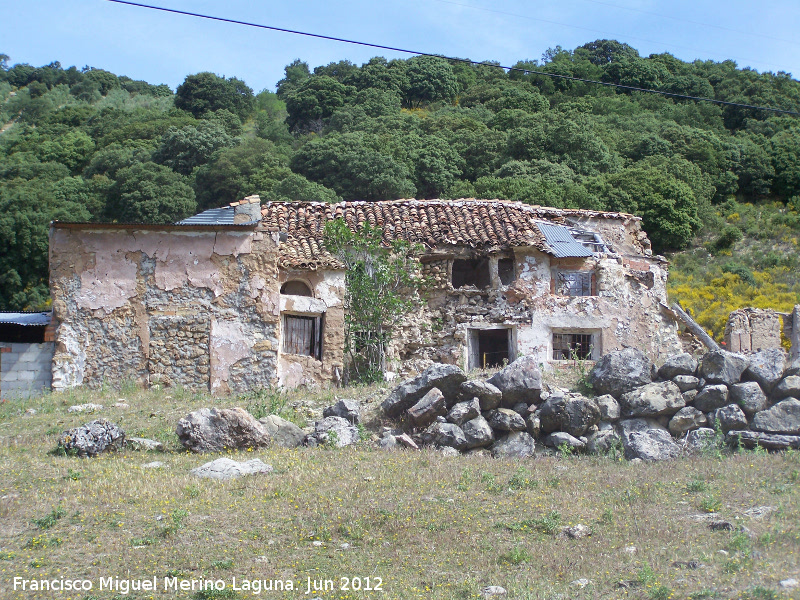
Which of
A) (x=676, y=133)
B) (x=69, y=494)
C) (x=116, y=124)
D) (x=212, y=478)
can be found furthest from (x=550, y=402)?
(x=116, y=124)

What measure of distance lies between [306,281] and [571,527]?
12.2m

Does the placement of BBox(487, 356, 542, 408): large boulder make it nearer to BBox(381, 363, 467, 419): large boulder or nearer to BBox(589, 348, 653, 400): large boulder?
BBox(381, 363, 467, 419): large boulder

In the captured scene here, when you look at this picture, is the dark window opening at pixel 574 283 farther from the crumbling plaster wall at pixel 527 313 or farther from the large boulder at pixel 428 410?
the large boulder at pixel 428 410

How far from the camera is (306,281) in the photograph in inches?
772

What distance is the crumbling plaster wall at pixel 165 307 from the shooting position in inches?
675

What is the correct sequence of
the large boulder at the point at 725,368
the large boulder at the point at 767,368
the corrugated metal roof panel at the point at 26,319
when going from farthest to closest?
the corrugated metal roof panel at the point at 26,319
the large boulder at the point at 725,368
the large boulder at the point at 767,368

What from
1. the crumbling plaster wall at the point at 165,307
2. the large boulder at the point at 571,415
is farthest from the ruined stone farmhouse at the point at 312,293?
the large boulder at the point at 571,415

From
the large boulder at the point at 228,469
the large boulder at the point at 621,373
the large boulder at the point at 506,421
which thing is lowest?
the large boulder at the point at 228,469

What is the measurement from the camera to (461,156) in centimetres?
4481

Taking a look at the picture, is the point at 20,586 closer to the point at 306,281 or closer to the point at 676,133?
the point at 306,281

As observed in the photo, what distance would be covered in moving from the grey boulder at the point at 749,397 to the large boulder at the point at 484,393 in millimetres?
3881

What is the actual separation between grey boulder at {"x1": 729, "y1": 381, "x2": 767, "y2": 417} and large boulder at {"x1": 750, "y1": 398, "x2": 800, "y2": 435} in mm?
311

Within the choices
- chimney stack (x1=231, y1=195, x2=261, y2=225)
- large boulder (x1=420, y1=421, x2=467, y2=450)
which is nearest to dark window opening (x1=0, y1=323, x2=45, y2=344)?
chimney stack (x1=231, y1=195, x2=261, y2=225)

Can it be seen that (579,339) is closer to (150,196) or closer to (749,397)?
(749,397)
